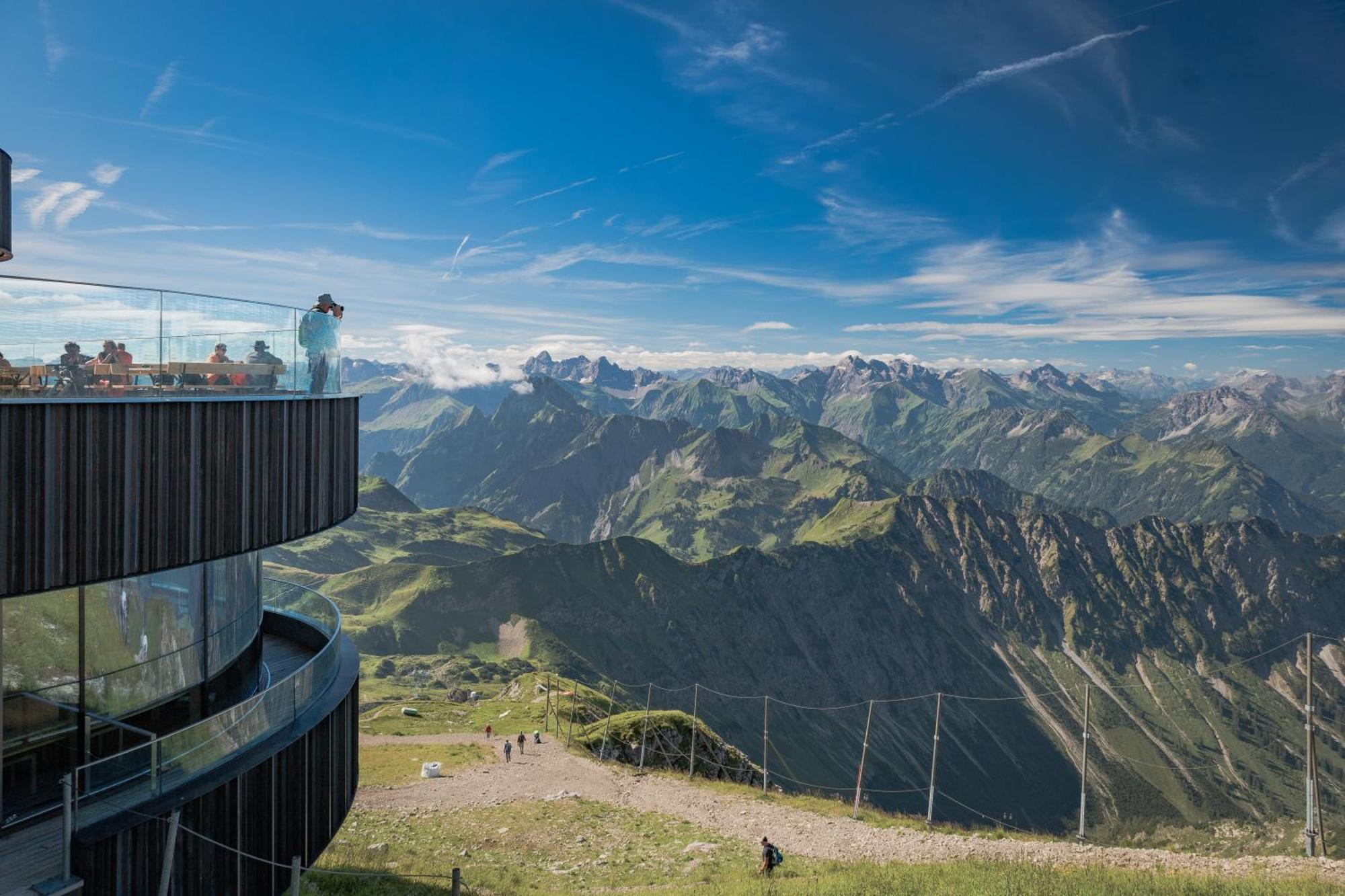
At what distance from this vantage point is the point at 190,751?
13031mm

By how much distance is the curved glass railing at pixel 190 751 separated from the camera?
11703mm

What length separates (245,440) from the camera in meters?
13.2

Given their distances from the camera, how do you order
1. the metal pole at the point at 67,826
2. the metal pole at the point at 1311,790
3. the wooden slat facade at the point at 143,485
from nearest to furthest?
the wooden slat facade at the point at 143,485, the metal pole at the point at 67,826, the metal pole at the point at 1311,790

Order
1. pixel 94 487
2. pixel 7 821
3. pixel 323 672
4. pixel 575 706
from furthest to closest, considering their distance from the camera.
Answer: pixel 575 706, pixel 323 672, pixel 7 821, pixel 94 487

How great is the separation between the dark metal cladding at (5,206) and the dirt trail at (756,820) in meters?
28.0

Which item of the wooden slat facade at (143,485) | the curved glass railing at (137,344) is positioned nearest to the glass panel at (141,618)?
the wooden slat facade at (143,485)

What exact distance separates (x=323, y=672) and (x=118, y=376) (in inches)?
353

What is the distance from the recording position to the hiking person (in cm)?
1611

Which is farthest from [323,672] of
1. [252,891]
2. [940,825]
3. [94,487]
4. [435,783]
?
[435,783]

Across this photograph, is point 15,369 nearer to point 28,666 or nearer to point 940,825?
point 28,666

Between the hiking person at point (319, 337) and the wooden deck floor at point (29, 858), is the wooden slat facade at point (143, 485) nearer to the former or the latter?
the hiking person at point (319, 337)

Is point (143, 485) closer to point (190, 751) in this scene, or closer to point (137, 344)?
point (137, 344)

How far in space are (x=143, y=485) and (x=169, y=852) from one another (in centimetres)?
572

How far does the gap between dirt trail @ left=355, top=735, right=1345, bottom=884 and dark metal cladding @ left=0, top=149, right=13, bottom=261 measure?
28019mm
